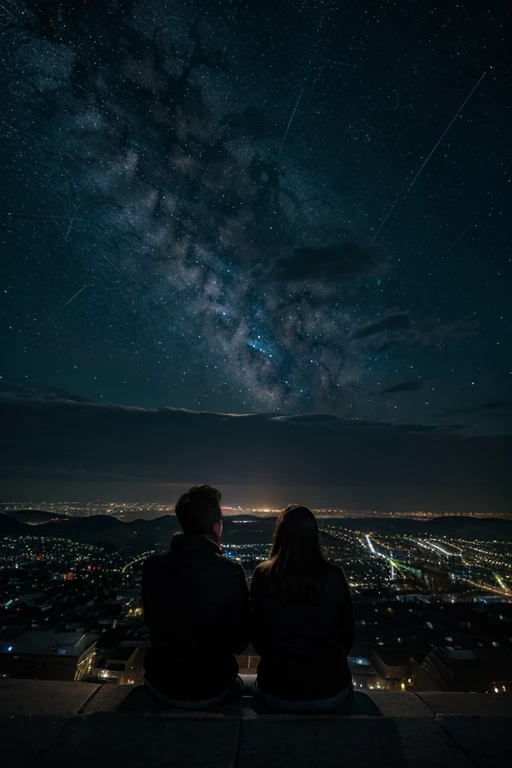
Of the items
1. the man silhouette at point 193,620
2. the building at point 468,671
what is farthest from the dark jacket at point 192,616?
the building at point 468,671

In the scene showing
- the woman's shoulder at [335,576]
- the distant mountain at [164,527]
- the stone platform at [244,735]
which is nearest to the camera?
the stone platform at [244,735]

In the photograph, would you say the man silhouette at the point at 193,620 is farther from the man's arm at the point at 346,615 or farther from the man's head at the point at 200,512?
the man's arm at the point at 346,615

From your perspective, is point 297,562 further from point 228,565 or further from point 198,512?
point 198,512

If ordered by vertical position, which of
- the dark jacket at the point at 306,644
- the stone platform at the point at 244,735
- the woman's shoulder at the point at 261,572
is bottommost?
the stone platform at the point at 244,735

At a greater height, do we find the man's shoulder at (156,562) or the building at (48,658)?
the man's shoulder at (156,562)

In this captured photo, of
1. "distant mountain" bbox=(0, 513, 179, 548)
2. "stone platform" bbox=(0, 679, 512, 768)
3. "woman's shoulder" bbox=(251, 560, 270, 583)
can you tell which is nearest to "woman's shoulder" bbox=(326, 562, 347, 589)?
"woman's shoulder" bbox=(251, 560, 270, 583)

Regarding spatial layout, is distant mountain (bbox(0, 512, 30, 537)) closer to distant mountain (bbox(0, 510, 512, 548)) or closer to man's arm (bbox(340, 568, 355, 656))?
distant mountain (bbox(0, 510, 512, 548))

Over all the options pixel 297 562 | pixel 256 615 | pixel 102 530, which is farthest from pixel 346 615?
pixel 102 530
